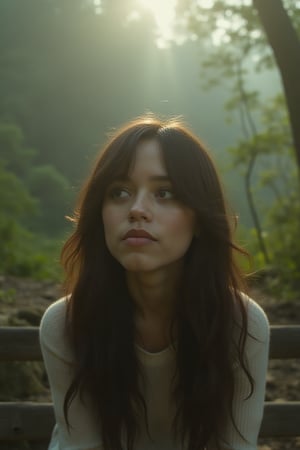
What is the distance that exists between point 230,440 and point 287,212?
→ 9912 millimetres

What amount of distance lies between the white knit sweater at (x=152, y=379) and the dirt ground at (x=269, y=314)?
104 centimetres

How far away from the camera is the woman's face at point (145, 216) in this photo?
196 centimetres

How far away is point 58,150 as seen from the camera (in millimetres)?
34062

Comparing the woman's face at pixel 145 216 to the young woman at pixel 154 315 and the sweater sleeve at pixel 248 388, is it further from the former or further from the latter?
the sweater sleeve at pixel 248 388

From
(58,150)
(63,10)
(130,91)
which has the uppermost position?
(63,10)

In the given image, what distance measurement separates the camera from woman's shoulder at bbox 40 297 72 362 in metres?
2.18

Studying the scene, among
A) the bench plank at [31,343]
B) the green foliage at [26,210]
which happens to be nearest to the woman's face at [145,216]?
the bench plank at [31,343]

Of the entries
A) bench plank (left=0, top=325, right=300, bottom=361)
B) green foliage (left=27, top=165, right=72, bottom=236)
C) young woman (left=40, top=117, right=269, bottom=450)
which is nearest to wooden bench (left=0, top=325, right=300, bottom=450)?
bench plank (left=0, top=325, right=300, bottom=361)

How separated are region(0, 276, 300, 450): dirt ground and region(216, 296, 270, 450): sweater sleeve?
1.22 meters

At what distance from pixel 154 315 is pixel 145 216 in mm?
402

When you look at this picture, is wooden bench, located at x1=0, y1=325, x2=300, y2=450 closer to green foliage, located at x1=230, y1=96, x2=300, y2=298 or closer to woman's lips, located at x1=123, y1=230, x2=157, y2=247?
woman's lips, located at x1=123, y1=230, x2=157, y2=247

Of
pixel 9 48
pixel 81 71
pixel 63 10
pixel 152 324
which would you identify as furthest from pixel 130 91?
pixel 152 324

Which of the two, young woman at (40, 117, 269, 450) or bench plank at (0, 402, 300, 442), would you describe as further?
bench plank at (0, 402, 300, 442)

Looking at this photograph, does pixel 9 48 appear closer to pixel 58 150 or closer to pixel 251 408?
pixel 58 150
